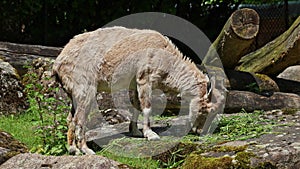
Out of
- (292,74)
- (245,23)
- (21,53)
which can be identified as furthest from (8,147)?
(292,74)

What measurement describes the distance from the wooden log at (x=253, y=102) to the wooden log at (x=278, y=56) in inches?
25.3

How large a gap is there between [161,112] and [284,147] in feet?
13.3

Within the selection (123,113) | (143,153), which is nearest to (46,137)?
(143,153)

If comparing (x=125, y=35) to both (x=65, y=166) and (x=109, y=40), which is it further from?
(x=65, y=166)

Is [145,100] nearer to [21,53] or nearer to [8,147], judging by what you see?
[8,147]

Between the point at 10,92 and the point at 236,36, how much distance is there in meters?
3.51

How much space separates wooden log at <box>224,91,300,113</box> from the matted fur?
2.24 meters

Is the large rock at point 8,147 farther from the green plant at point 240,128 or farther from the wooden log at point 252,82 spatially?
the wooden log at point 252,82

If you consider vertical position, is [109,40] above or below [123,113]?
above

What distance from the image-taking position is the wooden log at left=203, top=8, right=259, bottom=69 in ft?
24.6

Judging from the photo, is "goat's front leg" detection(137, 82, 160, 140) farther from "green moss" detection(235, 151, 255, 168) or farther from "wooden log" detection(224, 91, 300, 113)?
"wooden log" detection(224, 91, 300, 113)

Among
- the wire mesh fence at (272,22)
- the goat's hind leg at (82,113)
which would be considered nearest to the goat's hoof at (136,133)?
the goat's hind leg at (82,113)

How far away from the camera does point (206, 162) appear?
488 centimetres

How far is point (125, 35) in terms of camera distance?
638 cm
